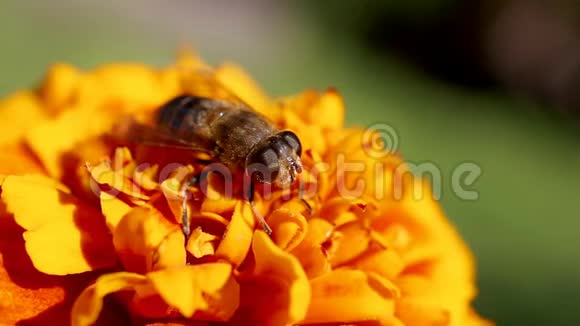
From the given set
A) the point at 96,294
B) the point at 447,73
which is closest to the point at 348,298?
the point at 96,294

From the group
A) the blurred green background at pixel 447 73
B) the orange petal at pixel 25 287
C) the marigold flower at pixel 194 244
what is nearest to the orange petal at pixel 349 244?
the marigold flower at pixel 194 244

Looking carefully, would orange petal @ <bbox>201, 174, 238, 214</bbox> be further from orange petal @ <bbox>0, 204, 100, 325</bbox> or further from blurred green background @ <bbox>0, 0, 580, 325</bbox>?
blurred green background @ <bbox>0, 0, 580, 325</bbox>

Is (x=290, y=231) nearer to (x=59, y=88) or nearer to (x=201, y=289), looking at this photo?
(x=201, y=289)

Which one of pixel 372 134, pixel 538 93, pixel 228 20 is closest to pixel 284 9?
pixel 228 20

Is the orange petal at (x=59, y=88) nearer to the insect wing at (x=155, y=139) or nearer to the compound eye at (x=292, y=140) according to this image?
the insect wing at (x=155, y=139)

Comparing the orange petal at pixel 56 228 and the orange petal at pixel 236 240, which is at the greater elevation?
the orange petal at pixel 236 240

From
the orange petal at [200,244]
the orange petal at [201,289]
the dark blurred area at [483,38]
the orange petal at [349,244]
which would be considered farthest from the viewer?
the dark blurred area at [483,38]
